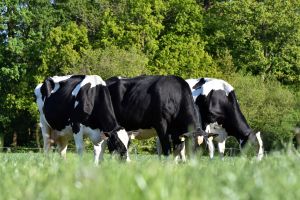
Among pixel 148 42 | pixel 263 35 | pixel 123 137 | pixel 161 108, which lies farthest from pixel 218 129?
pixel 263 35

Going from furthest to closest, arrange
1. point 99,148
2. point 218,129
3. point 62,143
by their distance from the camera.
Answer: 1. point 218,129
2. point 62,143
3. point 99,148

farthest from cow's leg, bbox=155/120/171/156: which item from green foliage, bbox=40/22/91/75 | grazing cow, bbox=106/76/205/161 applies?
green foliage, bbox=40/22/91/75

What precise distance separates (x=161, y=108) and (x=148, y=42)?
3913 centimetres

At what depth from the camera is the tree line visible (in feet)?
181

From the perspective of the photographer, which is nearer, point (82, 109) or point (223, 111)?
point (82, 109)

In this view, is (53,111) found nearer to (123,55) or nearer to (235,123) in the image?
(235,123)

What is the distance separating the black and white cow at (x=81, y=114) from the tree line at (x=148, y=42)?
112 feet

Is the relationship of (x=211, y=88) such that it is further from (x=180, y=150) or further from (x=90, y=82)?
(x=90, y=82)

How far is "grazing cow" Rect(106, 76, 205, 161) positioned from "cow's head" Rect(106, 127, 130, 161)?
127 inches

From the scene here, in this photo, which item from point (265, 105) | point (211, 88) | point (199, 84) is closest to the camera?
point (211, 88)

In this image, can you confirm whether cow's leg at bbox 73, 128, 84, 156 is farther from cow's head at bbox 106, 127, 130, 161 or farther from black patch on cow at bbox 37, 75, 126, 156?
cow's head at bbox 106, 127, 130, 161

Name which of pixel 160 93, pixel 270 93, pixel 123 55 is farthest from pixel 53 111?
pixel 270 93

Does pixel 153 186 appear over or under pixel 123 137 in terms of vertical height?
over

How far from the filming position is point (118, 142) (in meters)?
13.7
